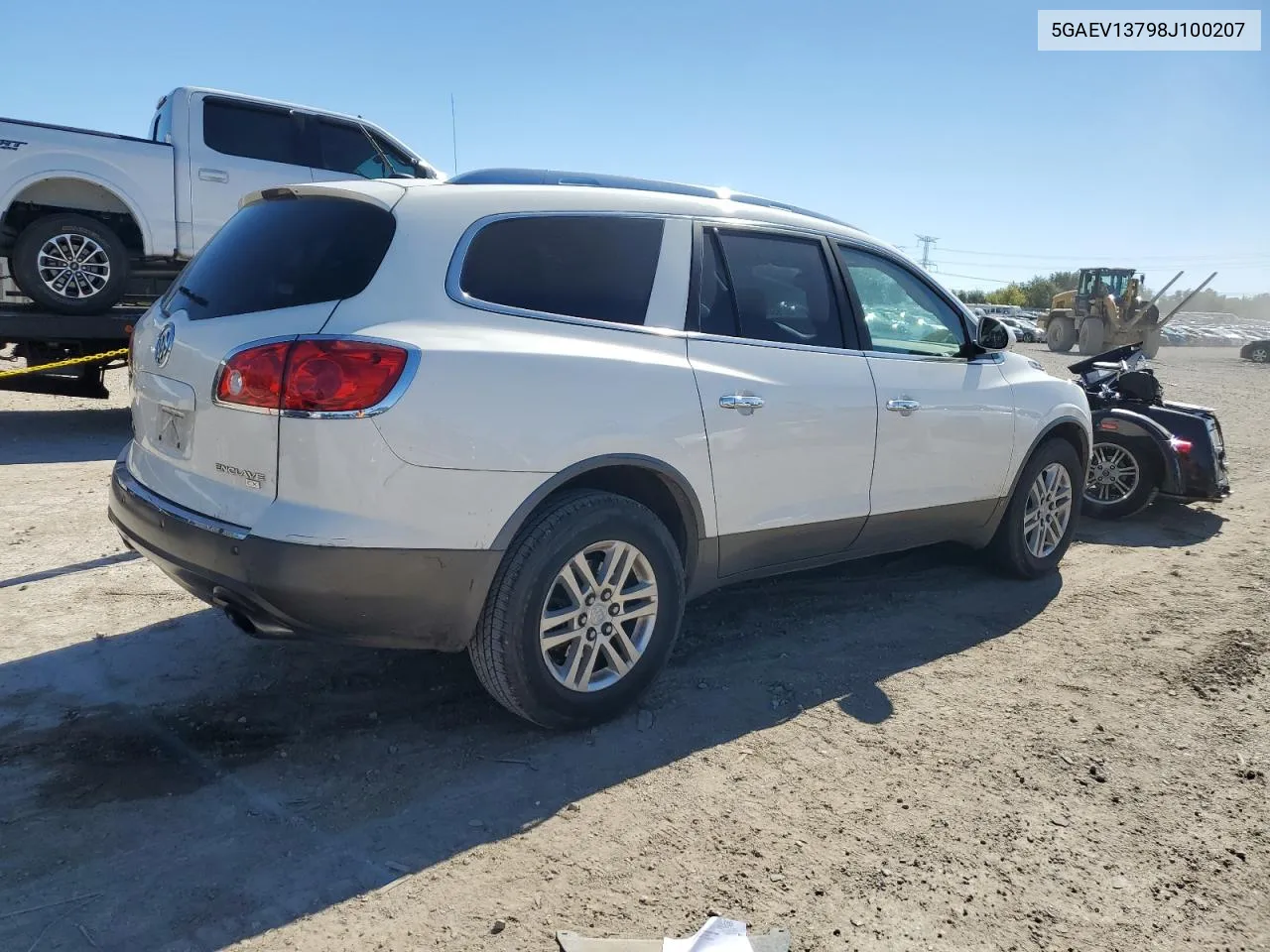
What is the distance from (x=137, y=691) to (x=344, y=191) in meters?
2.03

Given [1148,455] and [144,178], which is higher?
[144,178]

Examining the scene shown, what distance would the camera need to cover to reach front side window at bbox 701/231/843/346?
12.6 feet

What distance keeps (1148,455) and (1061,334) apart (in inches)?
1186

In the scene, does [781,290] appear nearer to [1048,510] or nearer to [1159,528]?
[1048,510]

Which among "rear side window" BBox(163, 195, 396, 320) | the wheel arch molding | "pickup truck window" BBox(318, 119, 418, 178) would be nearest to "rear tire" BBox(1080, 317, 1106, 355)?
"pickup truck window" BBox(318, 119, 418, 178)

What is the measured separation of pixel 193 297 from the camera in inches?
132

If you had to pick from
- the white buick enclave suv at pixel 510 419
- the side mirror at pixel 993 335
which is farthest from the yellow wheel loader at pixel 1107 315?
the white buick enclave suv at pixel 510 419

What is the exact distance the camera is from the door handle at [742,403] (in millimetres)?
3568

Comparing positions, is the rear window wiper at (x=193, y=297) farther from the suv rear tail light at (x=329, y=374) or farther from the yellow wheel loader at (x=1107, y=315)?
the yellow wheel loader at (x=1107, y=315)

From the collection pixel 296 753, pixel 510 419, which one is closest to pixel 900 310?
pixel 510 419

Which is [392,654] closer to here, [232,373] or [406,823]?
[406,823]

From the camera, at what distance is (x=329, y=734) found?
10.8ft

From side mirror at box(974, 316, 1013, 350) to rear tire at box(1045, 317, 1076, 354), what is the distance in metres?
32.5

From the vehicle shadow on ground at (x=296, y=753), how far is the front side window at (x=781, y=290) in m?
1.42
